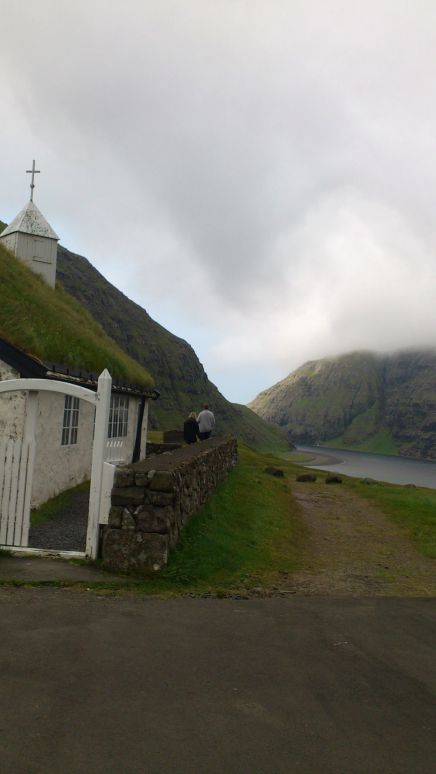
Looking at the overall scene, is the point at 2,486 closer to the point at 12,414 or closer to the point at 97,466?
the point at 97,466

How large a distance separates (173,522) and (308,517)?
10399mm

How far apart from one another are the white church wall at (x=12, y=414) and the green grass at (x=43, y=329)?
1418mm

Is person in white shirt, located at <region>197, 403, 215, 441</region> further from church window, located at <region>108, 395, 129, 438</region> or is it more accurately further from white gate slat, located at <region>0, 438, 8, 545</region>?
white gate slat, located at <region>0, 438, 8, 545</region>

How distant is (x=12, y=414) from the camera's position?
13242mm

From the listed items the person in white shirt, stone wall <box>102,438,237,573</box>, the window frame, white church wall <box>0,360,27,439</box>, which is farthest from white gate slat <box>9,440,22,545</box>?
the person in white shirt

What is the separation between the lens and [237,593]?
332 inches

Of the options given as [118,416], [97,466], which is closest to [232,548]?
[97,466]

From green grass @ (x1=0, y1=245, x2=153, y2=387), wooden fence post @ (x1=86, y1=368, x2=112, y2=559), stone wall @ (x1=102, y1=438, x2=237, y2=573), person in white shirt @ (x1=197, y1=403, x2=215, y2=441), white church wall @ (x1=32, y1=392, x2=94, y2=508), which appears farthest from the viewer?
person in white shirt @ (x1=197, y1=403, x2=215, y2=441)

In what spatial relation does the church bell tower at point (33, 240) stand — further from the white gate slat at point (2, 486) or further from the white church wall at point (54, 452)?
the white gate slat at point (2, 486)

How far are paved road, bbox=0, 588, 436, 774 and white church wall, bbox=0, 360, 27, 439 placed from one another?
6.36 metres

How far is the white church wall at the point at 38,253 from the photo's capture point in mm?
25000

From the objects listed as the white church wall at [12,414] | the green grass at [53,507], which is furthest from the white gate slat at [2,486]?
the white church wall at [12,414]

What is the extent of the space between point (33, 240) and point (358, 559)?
19834 mm

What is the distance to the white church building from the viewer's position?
1326 centimetres
